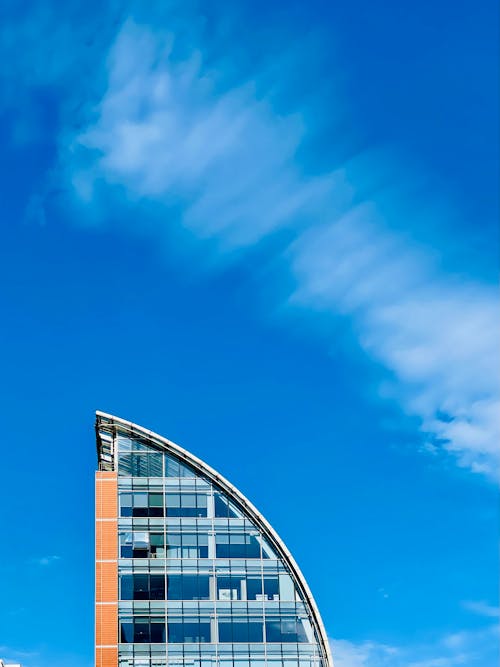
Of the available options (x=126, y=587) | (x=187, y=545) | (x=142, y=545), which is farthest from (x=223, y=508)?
(x=126, y=587)

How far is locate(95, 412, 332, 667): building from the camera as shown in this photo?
7394 centimetres

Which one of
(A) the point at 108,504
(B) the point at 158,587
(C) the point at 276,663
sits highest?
(A) the point at 108,504

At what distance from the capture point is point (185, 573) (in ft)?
248

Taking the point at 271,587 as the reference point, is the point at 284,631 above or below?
below

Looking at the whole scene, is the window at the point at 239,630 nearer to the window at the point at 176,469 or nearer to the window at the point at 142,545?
the window at the point at 142,545

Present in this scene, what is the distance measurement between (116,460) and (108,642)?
41.7 ft

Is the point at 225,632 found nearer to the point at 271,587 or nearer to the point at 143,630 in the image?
the point at 271,587

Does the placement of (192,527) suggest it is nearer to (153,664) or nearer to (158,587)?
(158,587)

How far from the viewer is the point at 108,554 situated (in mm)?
75375

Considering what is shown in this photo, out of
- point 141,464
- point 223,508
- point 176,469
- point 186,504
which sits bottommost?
point 223,508

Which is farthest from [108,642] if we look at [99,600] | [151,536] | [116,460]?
[116,460]

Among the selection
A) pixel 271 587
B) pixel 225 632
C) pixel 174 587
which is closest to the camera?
pixel 225 632

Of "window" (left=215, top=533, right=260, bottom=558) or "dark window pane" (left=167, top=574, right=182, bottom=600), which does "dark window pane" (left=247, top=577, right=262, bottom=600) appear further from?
"dark window pane" (left=167, top=574, right=182, bottom=600)

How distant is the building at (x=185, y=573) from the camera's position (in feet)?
243
